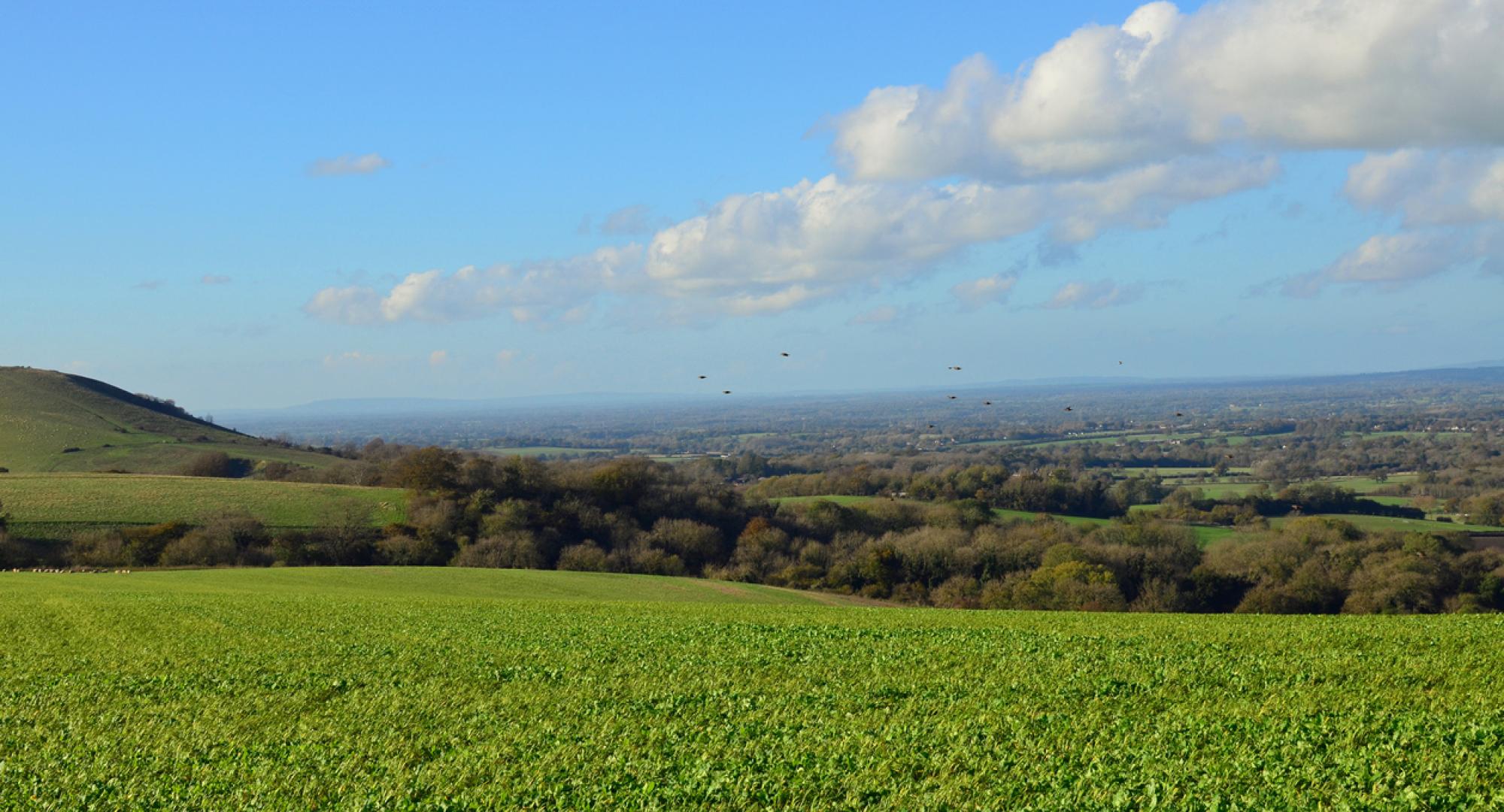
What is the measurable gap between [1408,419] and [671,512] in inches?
6552

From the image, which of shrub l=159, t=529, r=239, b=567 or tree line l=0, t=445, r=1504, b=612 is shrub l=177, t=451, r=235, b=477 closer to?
tree line l=0, t=445, r=1504, b=612

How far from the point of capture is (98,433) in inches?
5507

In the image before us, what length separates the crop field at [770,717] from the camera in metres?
10.0

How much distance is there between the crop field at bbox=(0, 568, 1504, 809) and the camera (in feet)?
32.9

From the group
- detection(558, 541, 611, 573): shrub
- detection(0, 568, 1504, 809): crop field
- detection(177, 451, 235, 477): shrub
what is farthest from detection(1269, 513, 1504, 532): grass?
detection(177, 451, 235, 477): shrub

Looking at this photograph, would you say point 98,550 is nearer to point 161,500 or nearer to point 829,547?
point 161,500

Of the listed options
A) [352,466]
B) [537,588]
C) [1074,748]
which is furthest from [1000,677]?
[352,466]

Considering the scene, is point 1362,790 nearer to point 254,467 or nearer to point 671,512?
point 671,512

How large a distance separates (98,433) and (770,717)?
153m

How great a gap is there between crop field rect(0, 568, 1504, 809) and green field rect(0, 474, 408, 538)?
5730 cm

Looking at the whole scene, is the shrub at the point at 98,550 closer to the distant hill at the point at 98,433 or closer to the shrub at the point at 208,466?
the shrub at the point at 208,466

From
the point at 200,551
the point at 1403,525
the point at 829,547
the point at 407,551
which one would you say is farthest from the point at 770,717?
the point at 1403,525

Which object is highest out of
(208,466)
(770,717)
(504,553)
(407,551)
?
(770,717)

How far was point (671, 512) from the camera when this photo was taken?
95188 millimetres
